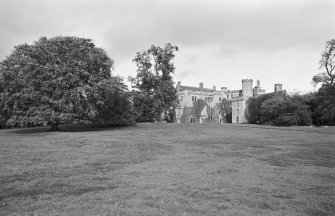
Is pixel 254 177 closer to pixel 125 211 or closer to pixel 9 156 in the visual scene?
pixel 125 211

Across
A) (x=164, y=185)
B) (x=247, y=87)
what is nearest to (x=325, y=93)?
(x=247, y=87)

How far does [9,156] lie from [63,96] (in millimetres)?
18794

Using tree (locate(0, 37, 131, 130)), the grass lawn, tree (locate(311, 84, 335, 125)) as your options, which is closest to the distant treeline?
tree (locate(311, 84, 335, 125))

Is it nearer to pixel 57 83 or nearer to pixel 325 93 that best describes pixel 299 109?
pixel 325 93

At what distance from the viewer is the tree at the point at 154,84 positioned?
188ft

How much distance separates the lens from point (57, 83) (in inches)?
1364

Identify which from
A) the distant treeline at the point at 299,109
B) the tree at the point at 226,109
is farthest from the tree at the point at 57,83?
the tree at the point at 226,109

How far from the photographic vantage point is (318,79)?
6431 cm

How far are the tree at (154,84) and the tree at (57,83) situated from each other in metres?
17.2

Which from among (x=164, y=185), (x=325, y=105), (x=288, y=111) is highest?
(x=325, y=105)

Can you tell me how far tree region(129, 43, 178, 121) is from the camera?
57.4 metres

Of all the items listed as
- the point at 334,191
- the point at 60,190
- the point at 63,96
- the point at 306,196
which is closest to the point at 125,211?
the point at 60,190

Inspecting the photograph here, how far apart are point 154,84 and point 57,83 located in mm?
25644

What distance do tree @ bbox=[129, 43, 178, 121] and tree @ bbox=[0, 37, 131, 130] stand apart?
17.2 meters
